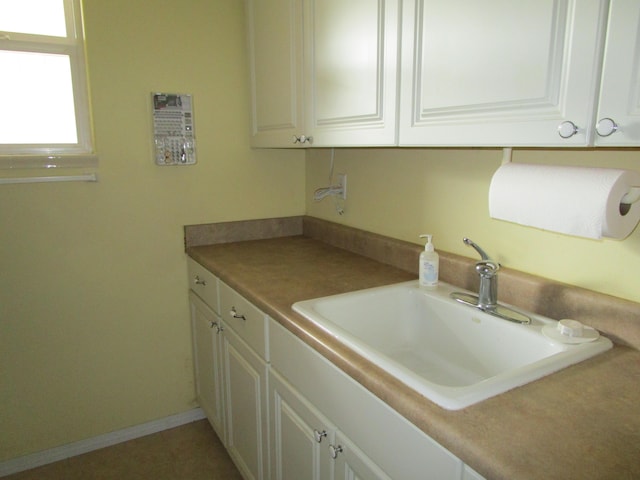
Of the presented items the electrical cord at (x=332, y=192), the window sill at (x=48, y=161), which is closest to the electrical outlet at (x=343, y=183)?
the electrical cord at (x=332, y=192)

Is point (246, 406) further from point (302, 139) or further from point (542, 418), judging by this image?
point (542, 418)

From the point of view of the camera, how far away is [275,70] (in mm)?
1854

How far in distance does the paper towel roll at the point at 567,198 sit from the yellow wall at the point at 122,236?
4.66ft

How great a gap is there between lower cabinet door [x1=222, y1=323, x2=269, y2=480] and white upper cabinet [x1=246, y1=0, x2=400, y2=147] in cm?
80

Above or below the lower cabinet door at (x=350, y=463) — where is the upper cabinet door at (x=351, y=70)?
above

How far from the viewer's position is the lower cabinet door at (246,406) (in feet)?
4.92

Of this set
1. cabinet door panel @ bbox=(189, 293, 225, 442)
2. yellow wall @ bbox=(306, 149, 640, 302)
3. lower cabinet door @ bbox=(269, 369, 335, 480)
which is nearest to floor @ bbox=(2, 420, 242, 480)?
cabinet door panel @ bbox=(189, 293, 225, 442)

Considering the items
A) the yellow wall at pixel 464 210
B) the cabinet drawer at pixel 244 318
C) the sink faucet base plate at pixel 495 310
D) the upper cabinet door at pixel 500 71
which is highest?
the upper cabinet door at pixel 500 71

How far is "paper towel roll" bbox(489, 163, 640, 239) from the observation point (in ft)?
3.01

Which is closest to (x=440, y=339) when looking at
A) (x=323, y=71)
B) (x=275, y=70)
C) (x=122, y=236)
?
(x=323, y=71)

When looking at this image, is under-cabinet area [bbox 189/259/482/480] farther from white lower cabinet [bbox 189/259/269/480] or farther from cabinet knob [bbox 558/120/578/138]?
→ cabinet knob [bbox 558/120/578/138]

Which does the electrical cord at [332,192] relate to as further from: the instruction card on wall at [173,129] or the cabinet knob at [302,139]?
the instruction card on wall at [173,129]

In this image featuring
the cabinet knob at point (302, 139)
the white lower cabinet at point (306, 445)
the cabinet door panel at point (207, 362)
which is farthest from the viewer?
the cabinet door panel at point (207, 362)

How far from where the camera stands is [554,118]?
856 millimetres
